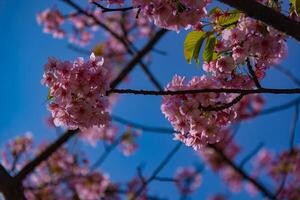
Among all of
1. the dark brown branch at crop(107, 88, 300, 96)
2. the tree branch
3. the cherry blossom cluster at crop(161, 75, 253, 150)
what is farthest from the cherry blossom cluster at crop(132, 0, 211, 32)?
the tree branch

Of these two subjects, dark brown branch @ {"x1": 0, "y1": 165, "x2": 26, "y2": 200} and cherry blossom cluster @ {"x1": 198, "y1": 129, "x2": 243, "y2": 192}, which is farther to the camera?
cherry blossom cluster @ {"x1": 198, "y1": 129, "x2": 243, "y2": 192}

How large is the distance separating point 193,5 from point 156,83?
3.47 m

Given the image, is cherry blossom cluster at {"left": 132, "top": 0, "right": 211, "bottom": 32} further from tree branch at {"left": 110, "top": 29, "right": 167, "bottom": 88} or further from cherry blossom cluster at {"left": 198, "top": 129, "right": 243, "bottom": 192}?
A: cherry blossom cluster at {"left": 198, "top": 129, "right": 243, "bottom": 192}

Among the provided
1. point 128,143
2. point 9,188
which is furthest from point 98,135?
point 9,188

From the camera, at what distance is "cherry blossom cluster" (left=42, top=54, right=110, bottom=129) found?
3.07 m

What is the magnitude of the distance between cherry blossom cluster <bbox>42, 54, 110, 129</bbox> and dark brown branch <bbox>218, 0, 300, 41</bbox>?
0.92m

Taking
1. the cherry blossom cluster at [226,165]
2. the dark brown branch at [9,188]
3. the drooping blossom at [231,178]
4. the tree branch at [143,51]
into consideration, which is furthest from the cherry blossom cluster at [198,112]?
the drooping blossom at [231,178]

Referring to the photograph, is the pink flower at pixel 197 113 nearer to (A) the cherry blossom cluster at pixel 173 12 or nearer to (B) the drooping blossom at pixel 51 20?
(A) the cherry blossom cluster at pixel 173 12

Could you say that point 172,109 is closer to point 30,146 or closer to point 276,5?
point 276,5

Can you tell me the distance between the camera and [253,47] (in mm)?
3262

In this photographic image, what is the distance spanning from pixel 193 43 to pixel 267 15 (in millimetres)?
842

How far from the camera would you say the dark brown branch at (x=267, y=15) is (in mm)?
2602

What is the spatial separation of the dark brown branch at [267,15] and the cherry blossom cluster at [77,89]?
921 millimetres

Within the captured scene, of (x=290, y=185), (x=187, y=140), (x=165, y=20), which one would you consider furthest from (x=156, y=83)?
(x=290, y=185)
